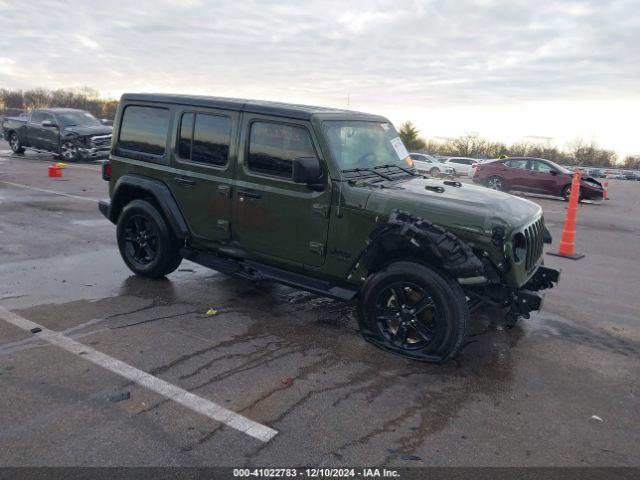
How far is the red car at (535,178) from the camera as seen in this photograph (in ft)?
59.7

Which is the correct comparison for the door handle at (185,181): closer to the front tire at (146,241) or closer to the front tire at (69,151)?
the front tire at (146,241)

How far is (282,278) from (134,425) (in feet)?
6.97

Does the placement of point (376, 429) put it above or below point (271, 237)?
below

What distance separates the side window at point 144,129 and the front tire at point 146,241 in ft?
2.07

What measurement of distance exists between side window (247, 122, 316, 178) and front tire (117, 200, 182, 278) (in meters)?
1.44

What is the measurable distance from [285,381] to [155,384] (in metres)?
0.91

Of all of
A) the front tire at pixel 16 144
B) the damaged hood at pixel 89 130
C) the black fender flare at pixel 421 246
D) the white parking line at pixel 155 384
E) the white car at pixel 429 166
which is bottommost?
the white parking line at pixel 155 384

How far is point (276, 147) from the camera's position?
5.05 meters

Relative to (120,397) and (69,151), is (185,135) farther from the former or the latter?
(69,151)

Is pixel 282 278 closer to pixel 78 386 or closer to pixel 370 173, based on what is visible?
pixel 370 173

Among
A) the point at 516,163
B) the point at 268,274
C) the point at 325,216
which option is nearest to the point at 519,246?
the point at 325,216

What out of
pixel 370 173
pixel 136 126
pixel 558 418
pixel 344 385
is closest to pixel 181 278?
pixel 136 126

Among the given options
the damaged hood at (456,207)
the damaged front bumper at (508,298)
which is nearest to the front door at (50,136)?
the damaged hood at (456,207)

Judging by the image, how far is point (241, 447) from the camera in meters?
3.09
